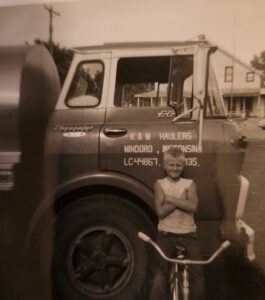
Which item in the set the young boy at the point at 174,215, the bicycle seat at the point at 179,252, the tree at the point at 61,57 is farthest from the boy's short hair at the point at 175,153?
the tree at the point at 61,57

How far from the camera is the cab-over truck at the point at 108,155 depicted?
2.33m

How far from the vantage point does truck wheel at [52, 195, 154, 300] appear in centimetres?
242

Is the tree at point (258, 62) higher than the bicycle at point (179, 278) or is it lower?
higher

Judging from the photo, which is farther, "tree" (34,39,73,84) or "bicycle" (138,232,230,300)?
"tree" (34,39,73,84)

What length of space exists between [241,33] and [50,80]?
1.17m

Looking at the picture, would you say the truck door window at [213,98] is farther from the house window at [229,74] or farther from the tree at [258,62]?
the tree at [258,62]

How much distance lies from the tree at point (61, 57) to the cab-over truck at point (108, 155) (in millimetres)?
47

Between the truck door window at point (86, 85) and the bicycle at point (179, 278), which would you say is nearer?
the bicycle at point (179, 278)

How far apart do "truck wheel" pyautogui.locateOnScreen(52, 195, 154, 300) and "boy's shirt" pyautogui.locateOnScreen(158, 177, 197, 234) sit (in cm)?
17

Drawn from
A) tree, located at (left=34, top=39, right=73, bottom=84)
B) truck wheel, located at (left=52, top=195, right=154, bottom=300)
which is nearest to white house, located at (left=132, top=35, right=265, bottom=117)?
tree, located at (left=34, top=39, right=73, bottom=84)

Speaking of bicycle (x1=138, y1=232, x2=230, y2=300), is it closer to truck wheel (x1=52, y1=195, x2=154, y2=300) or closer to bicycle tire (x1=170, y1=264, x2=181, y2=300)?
bicycle tire (x1=170, y1=264, x2=181, y2=300)

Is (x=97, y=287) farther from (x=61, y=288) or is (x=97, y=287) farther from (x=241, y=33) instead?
(x=241, y=33)

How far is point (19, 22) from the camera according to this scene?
2459 mm

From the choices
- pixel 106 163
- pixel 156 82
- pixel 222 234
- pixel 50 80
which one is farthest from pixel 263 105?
pixel 50 80
